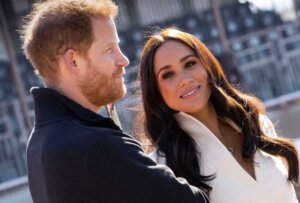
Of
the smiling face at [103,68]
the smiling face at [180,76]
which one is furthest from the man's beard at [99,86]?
the smiling face at [180,76]

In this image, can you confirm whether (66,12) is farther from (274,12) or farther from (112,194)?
(274,12)

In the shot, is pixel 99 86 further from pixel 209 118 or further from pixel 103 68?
pixel 209 118

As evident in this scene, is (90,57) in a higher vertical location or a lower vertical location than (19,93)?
higher

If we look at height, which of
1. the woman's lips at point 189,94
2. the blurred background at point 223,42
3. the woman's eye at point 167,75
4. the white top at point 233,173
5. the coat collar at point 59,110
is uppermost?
the coat collar at point 59,110

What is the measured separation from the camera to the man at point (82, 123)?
3.51 ft

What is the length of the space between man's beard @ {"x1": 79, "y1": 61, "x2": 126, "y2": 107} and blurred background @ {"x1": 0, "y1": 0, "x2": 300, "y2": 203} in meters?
6.58

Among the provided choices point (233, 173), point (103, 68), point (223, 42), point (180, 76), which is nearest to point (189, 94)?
point (180, 76)

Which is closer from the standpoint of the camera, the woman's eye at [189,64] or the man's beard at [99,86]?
the man's beard at [99,86]

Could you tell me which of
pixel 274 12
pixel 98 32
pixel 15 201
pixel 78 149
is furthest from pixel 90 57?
pixel 274 12

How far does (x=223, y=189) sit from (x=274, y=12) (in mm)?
8528

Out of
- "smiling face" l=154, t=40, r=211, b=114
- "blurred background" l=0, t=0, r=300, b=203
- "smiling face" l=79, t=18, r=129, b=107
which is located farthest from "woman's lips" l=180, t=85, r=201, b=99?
"blurred background" l=0, t=0, r=300, b=203

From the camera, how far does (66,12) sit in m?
1.16

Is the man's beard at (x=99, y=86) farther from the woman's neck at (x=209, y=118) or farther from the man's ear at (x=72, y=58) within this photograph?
the woman's neck at (x=209, y=118)

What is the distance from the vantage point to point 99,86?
1.18m
